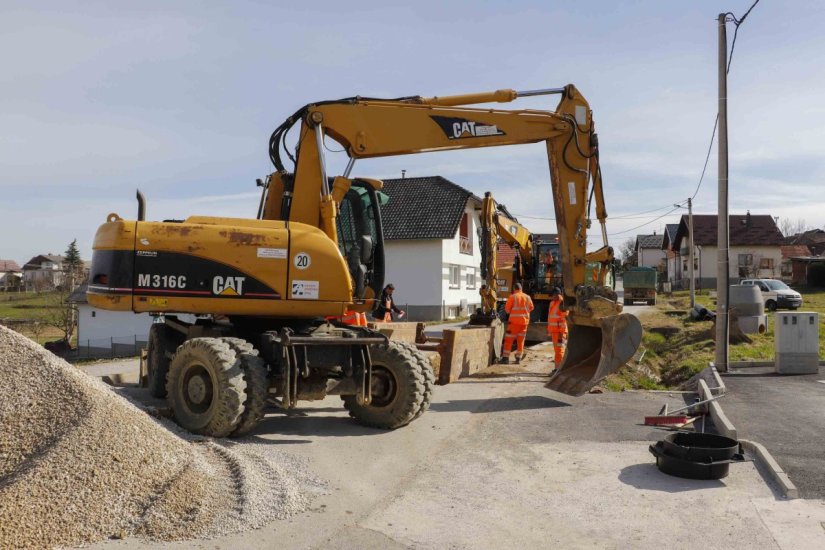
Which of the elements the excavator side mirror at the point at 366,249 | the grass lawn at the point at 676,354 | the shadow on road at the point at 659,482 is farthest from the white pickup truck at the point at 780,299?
the shadow on road at the point at 659,482

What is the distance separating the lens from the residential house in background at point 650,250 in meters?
87.9

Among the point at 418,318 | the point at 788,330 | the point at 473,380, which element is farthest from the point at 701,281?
the point at 473,380

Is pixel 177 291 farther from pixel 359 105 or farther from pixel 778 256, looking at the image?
pixel 778 256

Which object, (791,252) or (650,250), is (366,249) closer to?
(791,252)

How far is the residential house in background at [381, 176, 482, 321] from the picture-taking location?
102 feet

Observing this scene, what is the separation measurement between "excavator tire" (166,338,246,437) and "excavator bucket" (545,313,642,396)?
4978mm

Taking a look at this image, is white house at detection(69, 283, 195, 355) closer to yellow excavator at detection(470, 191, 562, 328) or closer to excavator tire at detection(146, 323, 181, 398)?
yellow excavator at detection(470, 191, 562, 328)

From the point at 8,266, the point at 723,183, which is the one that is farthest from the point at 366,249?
the point at 8,266

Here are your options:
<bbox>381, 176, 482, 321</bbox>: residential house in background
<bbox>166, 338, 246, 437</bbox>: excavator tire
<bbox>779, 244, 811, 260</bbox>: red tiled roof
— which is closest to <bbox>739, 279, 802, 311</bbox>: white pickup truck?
<bbox>381, 176, 482, 321</bbox>: residential house in background

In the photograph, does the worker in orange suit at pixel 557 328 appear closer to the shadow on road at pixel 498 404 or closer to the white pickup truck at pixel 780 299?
the shadow on road at pixel 498 404

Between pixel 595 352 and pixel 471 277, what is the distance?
26.4 m

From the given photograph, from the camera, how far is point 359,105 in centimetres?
932

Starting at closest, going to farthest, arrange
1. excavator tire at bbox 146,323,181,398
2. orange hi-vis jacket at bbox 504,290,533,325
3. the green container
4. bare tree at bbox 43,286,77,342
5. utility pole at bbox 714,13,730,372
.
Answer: excavator tire at bbox 146,323,181,398
orange hi-vis jacket at bbox 504,290,533,325
utility pole at bbox 714,13,730,372
bare tree at bbox 43,286,77,342
the green container

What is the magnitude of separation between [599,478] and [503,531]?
1.70 meters
